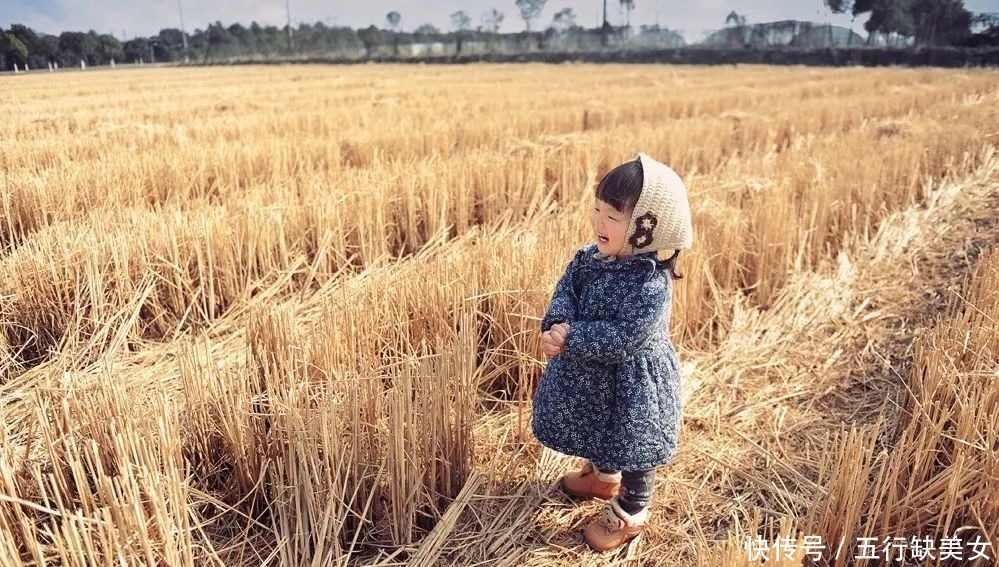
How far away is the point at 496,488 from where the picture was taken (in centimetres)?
179

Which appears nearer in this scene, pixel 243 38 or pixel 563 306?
pixel 563 306

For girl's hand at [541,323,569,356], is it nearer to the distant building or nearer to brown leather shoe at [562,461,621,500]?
brown leather shoe at [562,461,621,500]

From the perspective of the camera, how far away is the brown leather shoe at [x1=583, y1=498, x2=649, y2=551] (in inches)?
63.0

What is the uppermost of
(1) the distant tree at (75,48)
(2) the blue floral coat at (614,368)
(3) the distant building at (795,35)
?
(1) the distant tree at (75,48)

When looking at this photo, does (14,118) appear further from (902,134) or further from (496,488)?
(902,134)

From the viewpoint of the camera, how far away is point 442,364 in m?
1.66

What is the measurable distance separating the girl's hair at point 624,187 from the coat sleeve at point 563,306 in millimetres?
238

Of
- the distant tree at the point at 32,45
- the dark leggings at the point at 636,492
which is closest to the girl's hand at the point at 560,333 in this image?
the dark leggings at the point at 636,492

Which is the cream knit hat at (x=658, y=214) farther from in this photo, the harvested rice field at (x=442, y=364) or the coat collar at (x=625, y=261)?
the harvested rice field at (x=442, y=364)

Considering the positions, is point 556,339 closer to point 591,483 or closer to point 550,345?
point 550,345

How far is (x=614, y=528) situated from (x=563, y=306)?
602 mm

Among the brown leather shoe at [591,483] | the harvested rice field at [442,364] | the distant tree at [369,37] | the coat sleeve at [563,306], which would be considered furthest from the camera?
the distant tree at [369,37]

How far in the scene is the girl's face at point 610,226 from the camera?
147 cm

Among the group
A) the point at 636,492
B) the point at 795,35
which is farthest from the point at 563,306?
the point at 795,35
